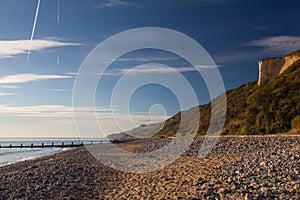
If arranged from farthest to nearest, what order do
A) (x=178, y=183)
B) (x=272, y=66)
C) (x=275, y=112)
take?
1. (x=272, y=66)
2. (x=275, y=112)
3. (x=178, y=183)

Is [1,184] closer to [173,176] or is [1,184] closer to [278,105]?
[173,176]

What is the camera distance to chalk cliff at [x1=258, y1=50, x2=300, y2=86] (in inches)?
2680

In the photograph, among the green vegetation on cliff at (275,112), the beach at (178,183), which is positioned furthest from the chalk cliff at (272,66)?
the beach at (178,183)

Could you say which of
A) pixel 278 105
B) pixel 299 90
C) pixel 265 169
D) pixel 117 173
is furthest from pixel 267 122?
pixel 265 169

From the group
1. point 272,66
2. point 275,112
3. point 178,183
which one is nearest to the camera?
point 178,183

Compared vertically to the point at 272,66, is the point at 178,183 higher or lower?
lower

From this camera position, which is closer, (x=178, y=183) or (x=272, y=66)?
(x=178, y=183)

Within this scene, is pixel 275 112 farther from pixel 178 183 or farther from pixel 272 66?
pixel 272 66

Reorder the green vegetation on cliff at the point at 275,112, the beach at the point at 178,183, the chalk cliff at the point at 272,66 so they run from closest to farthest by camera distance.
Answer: the beach at the point at 178,183 < the green vegetation on cliff at the point at 275,112 < the chalk cliff at the point at 272,66

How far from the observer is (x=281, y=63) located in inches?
2763

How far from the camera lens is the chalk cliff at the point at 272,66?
223 ft

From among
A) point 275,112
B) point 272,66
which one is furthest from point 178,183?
point 272,66

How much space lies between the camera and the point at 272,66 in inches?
2798

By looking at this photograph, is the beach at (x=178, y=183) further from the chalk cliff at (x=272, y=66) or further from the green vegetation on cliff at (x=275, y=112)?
the chalk cliff at (x=272, y=66)
